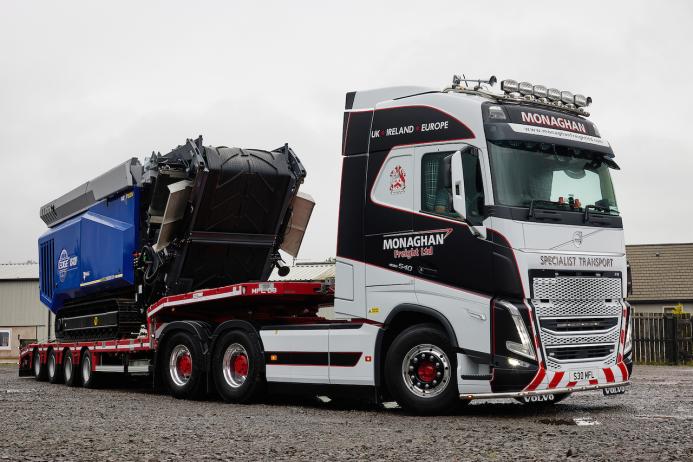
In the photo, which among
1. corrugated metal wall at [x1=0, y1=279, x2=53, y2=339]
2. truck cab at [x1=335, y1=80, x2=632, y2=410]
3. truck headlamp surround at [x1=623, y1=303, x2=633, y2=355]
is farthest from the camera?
corrugated metal wall at [x1=0, y1=279, x2=53, y2=339]

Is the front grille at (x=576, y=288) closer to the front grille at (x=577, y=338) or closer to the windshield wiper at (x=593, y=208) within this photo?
the front grille at (x=577, y=338)

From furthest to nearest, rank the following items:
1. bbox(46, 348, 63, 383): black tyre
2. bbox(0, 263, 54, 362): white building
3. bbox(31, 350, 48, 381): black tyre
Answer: bbox(0, 263, 54, 362): white building < bbox(31, 350, 48, 381): black tyre < bbox(46, 348, 63, 383): black tyre

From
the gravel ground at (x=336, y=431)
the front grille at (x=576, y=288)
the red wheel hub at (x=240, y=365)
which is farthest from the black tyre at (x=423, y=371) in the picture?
the red wheel hub at (x=240, y=365)

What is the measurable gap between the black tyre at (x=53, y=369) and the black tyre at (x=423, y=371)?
10.4m

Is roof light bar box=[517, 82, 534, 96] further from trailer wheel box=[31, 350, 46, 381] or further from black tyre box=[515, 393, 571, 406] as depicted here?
trailer wheel box=[31, 350, 46, 381]

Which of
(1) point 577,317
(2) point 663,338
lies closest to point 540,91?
(1) point 577,317

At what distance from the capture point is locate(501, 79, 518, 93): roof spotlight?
1074 centimetres

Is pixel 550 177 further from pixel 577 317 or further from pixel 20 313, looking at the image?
pixel 20 313

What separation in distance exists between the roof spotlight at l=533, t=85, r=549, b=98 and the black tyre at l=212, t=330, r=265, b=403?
4.93 metres

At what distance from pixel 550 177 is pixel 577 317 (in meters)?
1.63

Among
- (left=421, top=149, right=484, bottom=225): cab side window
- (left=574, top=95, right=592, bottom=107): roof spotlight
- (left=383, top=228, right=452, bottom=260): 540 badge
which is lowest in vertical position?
(left=383, top=228, right=452, bottom=260): 540 badge

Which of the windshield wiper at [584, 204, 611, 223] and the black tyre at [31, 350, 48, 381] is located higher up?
the windshield wiper at [584, 204, 611, 223]

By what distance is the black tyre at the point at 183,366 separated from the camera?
13180mm

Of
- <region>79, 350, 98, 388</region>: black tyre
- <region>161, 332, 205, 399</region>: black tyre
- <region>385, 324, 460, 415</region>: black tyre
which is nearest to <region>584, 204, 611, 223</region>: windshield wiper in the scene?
<region>385, 324, 460, 415</region>: black tyre
